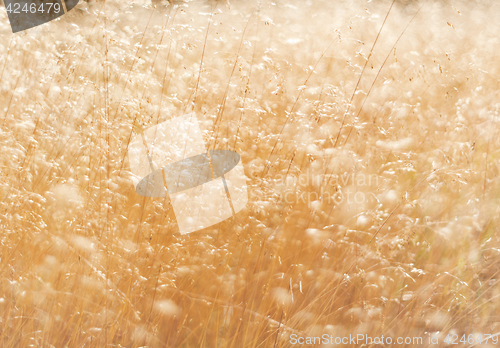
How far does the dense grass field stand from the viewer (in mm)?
1139

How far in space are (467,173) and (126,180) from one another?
4.23 feet

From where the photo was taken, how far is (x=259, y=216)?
1419mm

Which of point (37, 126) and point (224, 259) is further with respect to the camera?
point (37, 126)

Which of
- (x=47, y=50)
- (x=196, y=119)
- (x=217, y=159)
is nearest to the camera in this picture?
(x=217, y=159)

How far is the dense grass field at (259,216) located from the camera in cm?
114

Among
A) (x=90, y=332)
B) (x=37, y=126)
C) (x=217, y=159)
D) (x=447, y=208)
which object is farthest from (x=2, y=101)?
(x=447, y=208)

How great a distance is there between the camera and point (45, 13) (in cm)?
315

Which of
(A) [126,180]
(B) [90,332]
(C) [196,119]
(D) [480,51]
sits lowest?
(B) [90,332]

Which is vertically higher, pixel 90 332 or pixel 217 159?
pixel 217 159

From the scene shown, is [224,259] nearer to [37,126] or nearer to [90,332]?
[90,332]

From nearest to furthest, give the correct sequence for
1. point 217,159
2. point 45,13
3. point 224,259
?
point 224,259 < point 217,159 < point 45,13
